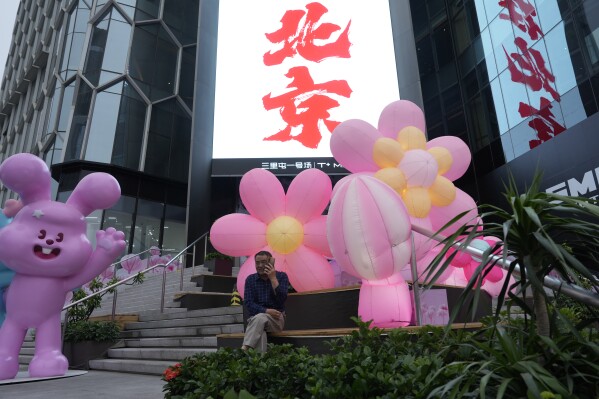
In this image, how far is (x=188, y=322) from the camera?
26.3 ft

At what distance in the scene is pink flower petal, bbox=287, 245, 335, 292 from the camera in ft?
21.7

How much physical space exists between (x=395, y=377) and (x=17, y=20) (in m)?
49.4

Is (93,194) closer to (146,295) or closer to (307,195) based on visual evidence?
A: (307,195)

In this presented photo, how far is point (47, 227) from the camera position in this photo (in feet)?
20.1

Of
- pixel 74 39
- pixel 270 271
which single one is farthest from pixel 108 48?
pixel 270 271

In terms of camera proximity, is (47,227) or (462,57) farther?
(462,57)

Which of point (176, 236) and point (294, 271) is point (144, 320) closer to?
point (294, 271)

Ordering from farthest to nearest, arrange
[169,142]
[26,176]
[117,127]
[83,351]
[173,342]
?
[169,142] → [117,127] → [83,351] → [173,342] → [26,176]

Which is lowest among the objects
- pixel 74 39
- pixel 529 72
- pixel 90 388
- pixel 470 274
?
pixel 90 388

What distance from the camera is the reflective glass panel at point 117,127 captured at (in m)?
17.5

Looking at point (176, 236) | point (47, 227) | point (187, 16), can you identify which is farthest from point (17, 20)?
point (47, 227)

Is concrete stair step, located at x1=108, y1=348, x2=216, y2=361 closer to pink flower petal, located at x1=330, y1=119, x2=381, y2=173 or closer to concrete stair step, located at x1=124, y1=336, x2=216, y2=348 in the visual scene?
concrete stair step, located at x1=124, y1=336, x2=216, y2=348

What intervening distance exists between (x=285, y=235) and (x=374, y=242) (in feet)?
7.46

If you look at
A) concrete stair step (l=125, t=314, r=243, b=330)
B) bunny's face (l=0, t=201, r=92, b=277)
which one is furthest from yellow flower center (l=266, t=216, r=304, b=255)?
bunny's face (l=0, t=201, r=92, b=277)
